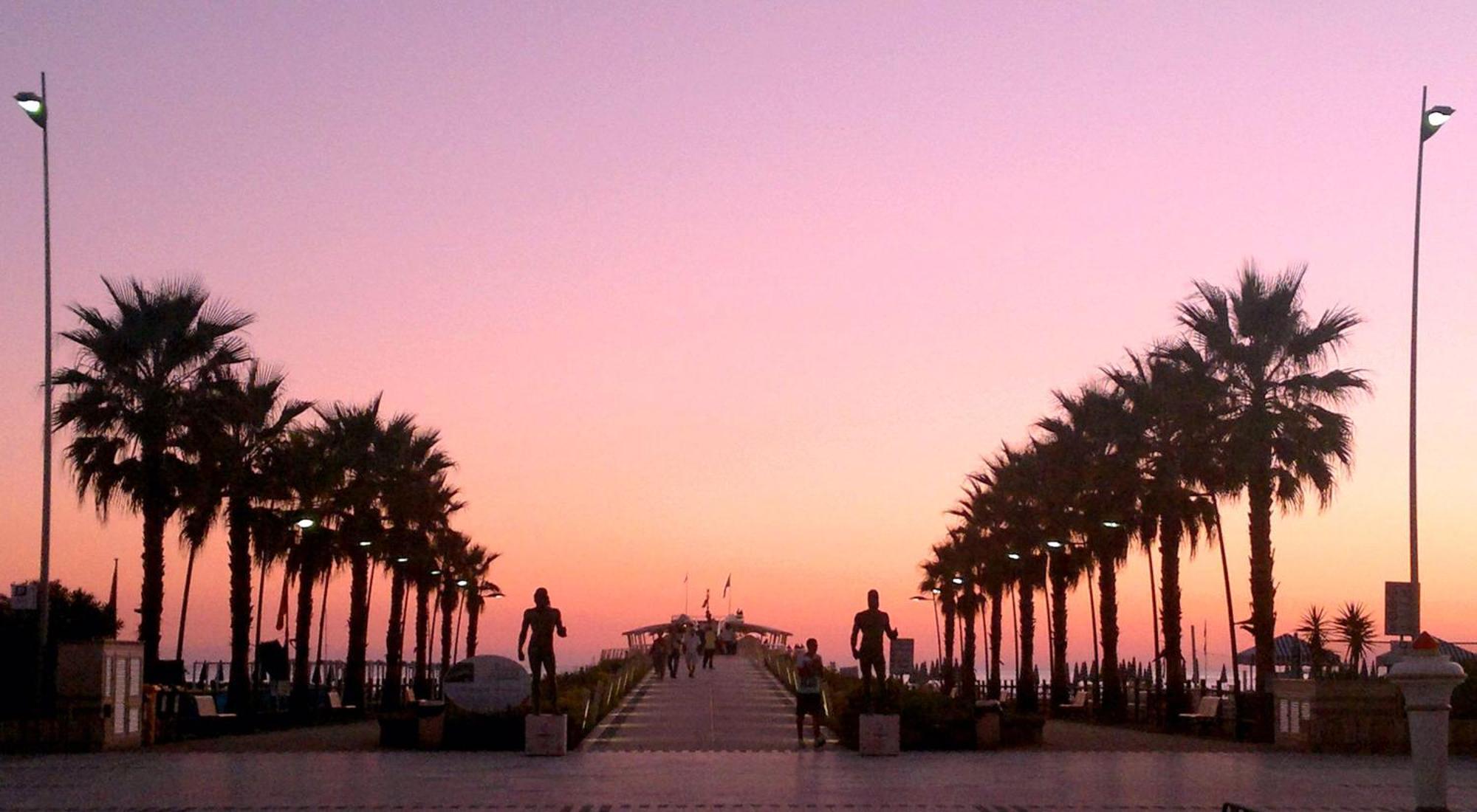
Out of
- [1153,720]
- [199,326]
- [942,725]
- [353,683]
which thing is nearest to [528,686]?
[942,725]

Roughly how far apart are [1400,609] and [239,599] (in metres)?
26.9

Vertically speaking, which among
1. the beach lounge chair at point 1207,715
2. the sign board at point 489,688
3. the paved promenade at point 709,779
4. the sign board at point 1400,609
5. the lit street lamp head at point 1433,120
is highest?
the lit street lamp head at point 1433,120

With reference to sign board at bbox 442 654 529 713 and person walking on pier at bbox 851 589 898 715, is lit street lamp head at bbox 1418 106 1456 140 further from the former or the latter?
sign board at bbox 442 654 529 713

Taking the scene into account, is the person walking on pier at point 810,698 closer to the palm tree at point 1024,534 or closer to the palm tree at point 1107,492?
the palm tree at point 1107,492

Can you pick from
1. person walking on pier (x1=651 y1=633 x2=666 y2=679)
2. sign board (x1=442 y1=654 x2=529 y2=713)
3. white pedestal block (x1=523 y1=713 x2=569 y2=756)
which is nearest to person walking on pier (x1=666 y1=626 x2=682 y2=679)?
person walking on pier (x1=651 y1=633 x2=666 y2=679)

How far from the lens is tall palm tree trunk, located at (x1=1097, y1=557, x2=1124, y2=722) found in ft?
149

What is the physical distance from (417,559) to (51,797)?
134 ft

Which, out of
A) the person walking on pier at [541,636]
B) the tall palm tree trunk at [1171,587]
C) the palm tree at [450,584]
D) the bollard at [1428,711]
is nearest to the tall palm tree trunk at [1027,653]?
the tall palm tree trunk at [1171,587]

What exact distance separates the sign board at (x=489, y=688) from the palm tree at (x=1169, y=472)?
58.7 ft

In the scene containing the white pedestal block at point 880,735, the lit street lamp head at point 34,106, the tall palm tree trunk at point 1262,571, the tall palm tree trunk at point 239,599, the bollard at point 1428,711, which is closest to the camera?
the bollard at point 1428,711

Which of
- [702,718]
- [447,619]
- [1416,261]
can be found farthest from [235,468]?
[447,619]

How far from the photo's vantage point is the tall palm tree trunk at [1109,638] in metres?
45.6

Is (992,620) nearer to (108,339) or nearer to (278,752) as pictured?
(108,339)

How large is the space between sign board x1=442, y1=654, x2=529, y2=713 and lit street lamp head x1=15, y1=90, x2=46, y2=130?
41.0ft
